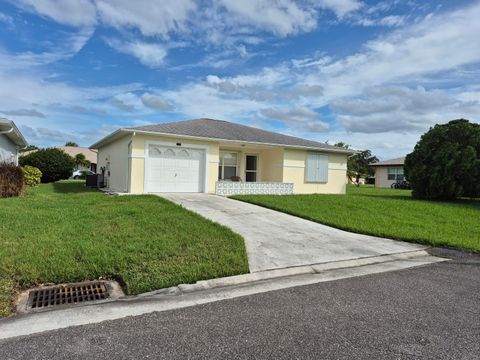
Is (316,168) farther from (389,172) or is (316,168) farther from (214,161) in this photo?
(389,172)

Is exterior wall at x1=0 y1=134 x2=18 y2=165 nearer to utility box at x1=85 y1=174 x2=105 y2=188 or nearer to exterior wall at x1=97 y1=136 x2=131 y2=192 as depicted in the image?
utility box at x1=85 y1=174 x2=105 y2=188

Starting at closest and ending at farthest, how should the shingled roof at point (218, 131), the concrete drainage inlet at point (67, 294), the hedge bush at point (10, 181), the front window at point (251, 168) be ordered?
the concrete drainage inlet at point (67, 294) → the hedge bush at point (10, 181) → the shingled roof at point (218, 131) → the front window at point (251, 168)

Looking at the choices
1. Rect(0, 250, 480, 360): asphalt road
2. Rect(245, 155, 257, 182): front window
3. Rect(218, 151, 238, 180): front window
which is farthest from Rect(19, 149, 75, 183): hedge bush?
Rect(0, 250, 480, 360): asphalt road

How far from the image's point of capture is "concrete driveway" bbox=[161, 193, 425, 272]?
6.30 metres

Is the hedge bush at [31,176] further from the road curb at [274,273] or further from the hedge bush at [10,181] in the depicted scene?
the road curb at [274,273]

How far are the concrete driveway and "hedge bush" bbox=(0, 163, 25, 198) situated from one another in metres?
7.70

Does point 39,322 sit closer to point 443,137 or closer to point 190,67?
point 190,67

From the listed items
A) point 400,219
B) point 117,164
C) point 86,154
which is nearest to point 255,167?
point 117,164

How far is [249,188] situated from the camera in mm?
16688

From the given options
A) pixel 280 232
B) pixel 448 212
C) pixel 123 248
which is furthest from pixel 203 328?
pixel 448 212

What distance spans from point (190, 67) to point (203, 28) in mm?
4532

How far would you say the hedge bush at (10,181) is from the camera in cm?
1297

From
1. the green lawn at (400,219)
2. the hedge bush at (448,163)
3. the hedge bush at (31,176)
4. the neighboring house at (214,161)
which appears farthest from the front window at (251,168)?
the hedge bush at (31,176)

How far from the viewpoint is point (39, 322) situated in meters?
3.63
